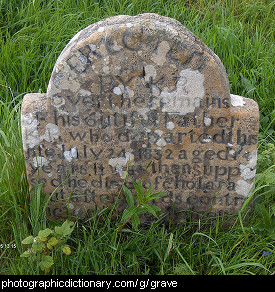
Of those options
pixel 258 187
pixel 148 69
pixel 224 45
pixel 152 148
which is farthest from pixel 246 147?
pixel 224 45

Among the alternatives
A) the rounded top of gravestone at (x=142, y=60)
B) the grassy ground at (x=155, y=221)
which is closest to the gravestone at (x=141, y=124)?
the rounded top of gravestone at (x=142, y=60)

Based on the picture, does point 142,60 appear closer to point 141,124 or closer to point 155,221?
point 141,124

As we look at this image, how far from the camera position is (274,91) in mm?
3549

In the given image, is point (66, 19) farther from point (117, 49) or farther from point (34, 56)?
point (117, 49)

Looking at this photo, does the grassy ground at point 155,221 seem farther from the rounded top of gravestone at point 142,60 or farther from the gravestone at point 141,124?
the rounded top of gravestone at point 142,60

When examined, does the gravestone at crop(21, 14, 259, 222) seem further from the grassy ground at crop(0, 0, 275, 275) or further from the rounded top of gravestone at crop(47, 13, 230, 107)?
the grassy ground at crop(0, 0, 275, 275)

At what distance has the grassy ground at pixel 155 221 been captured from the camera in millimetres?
2488

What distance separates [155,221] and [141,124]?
614 mm

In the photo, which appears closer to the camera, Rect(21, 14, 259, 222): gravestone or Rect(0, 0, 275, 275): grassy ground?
Rect(21, 14, 259, 222): gravestone

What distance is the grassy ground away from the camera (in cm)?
249

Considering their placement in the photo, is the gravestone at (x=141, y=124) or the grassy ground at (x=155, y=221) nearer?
the gravestone at (x=141, y=124)

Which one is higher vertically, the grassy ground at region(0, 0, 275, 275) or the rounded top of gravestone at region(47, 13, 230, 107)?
the rounded top of gravestone at region(47, 13, 230, 107)

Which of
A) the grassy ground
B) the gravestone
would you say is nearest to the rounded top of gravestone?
the gravestone

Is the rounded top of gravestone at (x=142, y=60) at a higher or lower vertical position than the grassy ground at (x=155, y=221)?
higher
